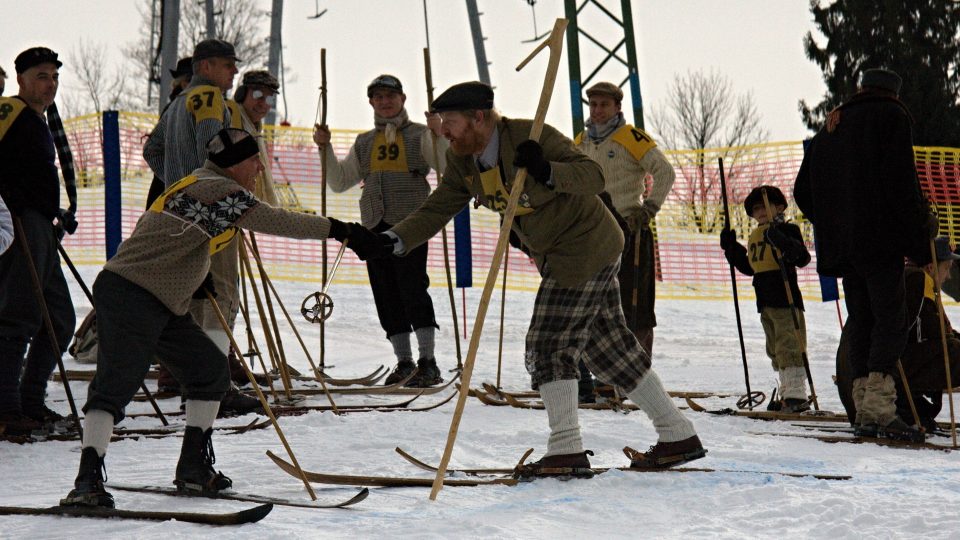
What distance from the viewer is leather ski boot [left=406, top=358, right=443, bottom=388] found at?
676cm

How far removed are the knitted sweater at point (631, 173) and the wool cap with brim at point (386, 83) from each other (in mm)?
1353

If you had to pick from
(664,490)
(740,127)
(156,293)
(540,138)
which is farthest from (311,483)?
(740,127)

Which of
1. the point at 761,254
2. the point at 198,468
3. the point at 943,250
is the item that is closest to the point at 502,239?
the point at 198,468

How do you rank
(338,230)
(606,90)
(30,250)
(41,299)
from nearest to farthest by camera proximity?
(338,230) → (41,299) → (30,250) → (606,90)

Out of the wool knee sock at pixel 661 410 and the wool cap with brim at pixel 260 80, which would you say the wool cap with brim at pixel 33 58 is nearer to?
the wool cap with brim at pixel 260 80

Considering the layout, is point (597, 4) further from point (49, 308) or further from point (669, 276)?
point (49, 308)

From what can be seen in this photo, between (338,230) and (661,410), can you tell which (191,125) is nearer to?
(338,230)

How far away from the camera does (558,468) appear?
4043 millimetres

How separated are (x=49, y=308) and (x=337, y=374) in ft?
8.99

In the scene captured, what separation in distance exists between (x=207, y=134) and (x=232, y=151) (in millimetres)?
1664

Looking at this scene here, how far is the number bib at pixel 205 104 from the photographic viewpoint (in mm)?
5539

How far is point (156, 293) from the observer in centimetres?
369

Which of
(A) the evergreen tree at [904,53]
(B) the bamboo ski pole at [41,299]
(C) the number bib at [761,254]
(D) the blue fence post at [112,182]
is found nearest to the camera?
(B) the bamboo ski pole at [41,299]

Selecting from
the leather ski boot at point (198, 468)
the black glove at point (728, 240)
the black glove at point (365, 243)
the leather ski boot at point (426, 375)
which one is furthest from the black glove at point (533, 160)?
the leather ski boot at point (426, 375)
